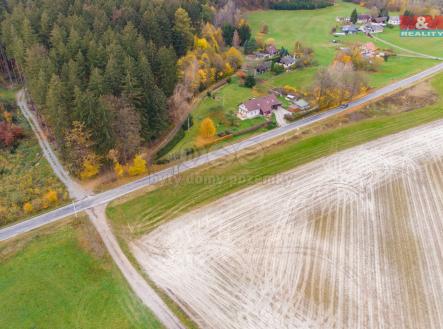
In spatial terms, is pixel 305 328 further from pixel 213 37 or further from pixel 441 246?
pixel 213 37

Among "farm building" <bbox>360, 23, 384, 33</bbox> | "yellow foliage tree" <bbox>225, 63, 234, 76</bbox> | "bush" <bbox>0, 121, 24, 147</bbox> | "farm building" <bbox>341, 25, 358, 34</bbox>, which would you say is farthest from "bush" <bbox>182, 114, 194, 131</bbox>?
"farm building" <bbox>360, 23, 384, 33</bbox>

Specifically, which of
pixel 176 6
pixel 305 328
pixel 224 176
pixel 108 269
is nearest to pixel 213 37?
pixel 176 6

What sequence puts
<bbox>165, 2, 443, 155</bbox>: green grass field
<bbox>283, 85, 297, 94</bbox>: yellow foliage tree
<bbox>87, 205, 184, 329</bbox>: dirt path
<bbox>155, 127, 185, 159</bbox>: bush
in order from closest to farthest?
<bbox>87, 205, 184, 329</bbox>: dirt path → <bbox>155, 127, 185, 159</bbox>: bush → <bbox>165, 2, 443, 155</bbox>: green grass field → <bbox>283, 85, 297, 94</bbox>: yellow foliage tree

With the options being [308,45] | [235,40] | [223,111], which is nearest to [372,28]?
[308,45]

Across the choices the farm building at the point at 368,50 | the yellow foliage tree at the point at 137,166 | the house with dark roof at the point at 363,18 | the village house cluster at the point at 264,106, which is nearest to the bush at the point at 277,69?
the village house cluster at the point at 264,106

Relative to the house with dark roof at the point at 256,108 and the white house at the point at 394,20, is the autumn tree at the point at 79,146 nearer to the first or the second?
the house with dark roof at the point at 256,108

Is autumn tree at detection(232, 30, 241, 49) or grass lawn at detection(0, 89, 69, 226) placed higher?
autumn tree at detection(232, 30, 241, 49)

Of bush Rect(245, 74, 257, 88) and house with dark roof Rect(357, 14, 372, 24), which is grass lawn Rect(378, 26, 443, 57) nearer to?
house with dark roof Rect(357, 14, 372, 24)
